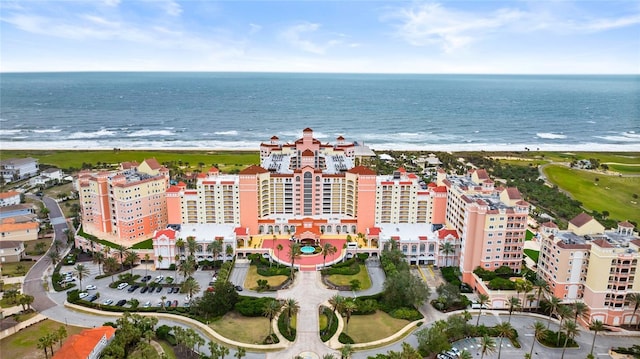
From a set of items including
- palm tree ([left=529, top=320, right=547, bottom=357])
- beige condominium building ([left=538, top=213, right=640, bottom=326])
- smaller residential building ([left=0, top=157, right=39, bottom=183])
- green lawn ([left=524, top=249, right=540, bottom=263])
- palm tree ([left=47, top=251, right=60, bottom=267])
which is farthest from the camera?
smaller residential building ([left=0, top=157, right=39, bottom=183])

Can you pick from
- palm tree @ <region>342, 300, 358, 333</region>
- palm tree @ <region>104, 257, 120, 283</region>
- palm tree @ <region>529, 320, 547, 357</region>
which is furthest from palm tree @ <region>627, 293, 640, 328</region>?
palm tree @ <region>104, 257, 120, 283</region>

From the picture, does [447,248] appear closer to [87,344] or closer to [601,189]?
[87,344]

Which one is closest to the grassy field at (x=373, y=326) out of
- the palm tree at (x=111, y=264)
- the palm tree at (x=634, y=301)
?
the palm tree at (x=634, y=301)

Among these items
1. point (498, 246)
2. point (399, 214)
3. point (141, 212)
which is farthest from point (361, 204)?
point (141, 212)

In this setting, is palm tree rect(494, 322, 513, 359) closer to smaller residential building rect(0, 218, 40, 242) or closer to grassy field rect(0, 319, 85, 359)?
grassy field rect(0, 319, 85, 359)

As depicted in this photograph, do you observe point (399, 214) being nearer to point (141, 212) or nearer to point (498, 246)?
point (498, 246)

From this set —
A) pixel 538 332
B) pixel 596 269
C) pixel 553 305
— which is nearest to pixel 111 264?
pixel 538 332
